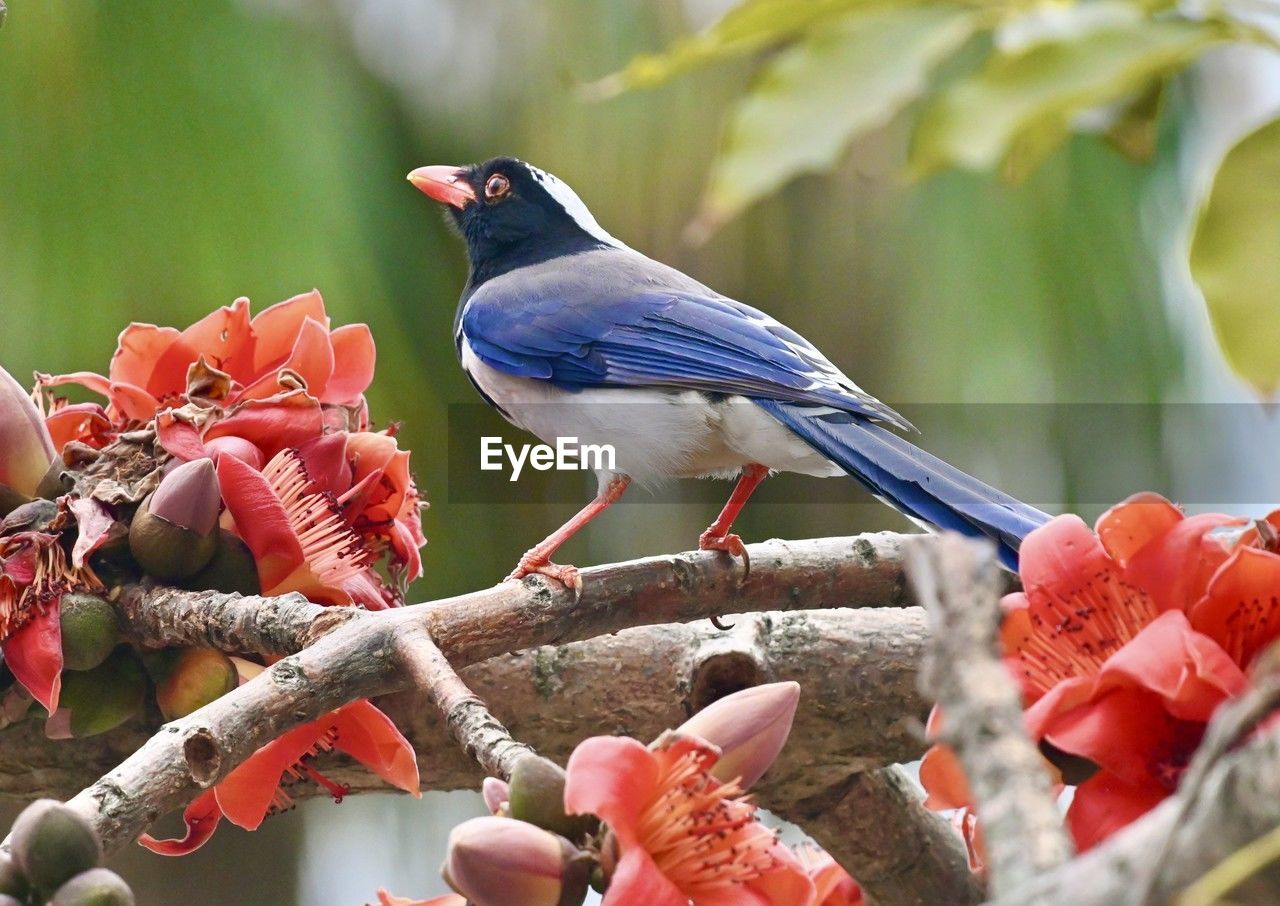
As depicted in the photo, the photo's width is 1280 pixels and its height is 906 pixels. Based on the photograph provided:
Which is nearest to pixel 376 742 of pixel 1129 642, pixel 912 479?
pixel 1129 642

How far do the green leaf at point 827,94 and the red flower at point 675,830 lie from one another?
0.46 metres

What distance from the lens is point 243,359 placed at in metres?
1.87

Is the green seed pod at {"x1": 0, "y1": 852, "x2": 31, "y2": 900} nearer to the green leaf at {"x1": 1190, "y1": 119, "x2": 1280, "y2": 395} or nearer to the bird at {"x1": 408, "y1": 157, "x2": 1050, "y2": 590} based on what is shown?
the green leaf at {"x1": 1190, "y1": 119, "x2": 1280, "y2": 395}

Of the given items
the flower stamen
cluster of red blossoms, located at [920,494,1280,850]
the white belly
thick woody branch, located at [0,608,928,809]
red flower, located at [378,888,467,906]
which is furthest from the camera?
the white belly

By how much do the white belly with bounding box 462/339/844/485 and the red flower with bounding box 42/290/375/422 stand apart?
0.89 metres

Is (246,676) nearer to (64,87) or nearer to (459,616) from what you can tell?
(459,616)

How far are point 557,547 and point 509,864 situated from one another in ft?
4.50

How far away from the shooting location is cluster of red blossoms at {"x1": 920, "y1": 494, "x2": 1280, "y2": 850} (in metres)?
1.04

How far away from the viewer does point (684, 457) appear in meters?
2.72

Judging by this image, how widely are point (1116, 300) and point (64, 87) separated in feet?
11.0

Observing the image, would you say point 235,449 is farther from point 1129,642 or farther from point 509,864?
point 1129,642

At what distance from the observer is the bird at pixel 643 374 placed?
95.9 inches

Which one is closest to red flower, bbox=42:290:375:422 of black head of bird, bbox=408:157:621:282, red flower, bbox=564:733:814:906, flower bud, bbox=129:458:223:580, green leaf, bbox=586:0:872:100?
flower bud, bbox=129:458:223:580

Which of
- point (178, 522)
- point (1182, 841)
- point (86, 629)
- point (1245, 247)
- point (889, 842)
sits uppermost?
point (1245, 247)
